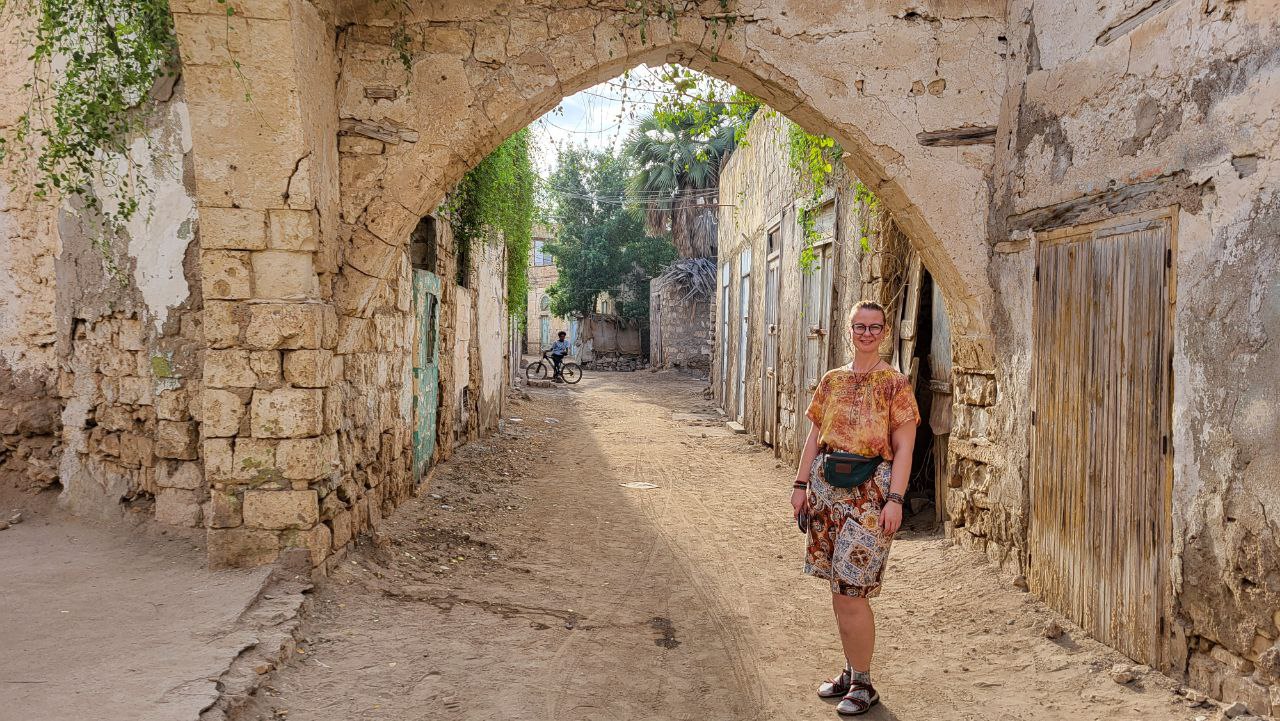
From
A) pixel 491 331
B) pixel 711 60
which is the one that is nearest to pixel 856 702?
pixel 711 60

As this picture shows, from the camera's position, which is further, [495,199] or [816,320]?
[495,199]

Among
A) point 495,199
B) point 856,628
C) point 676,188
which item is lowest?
point 856,628

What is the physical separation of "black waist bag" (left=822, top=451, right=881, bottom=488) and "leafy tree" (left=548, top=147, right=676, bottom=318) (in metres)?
23.7

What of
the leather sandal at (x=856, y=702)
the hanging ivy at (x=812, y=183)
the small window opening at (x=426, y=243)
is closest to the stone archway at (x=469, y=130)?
the hanging ivy at (x=812, y=183)

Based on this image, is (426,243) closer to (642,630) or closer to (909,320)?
(909,320)

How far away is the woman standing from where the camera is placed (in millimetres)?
3078

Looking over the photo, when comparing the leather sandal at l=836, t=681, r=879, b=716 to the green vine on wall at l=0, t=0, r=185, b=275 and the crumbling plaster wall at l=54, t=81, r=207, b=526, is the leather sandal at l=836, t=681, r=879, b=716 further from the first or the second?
the green vine on wall at l=0, t=0, r=185, b=275

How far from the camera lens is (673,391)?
1881cm

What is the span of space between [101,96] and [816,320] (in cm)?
627

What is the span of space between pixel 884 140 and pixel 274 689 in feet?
13.6

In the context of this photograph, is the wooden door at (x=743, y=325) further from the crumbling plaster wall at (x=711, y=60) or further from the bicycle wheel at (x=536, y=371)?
the bicycle wheel at (x=536, y=371)

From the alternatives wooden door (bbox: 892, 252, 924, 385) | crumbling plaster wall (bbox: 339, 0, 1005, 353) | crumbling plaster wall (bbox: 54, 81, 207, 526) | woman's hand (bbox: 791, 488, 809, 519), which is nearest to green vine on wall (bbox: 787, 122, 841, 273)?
wooden door (bbox: 892, 252, 924, 385)

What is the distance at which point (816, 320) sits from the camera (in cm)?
824

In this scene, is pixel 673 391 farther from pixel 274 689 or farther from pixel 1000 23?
pixel 274 689
